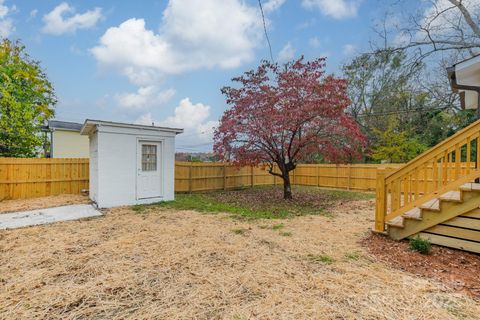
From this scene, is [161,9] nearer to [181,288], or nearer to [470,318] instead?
[181,288]

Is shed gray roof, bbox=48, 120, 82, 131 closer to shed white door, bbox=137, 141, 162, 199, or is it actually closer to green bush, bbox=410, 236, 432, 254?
shed white door, bbox=137, 141, 162, 199

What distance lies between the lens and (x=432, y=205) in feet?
13.4

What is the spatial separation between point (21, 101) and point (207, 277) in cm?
1514

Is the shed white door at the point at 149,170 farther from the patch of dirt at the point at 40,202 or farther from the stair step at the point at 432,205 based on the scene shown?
the stair step at the point at 432,205

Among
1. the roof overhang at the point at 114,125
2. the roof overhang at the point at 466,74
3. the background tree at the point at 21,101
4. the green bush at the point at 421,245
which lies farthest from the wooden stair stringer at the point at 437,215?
the background tree at the point at 21,101

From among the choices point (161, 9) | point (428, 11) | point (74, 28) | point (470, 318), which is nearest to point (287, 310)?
point (470, 318)

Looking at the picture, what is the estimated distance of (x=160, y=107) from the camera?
46.7 feet

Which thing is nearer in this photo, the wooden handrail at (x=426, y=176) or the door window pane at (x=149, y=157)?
the wooden handrail at (x=426, y=176)

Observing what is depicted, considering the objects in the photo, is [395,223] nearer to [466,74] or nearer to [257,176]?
[466,74]

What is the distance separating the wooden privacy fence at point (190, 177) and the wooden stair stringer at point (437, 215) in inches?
47.2

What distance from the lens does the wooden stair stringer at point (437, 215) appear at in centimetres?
369

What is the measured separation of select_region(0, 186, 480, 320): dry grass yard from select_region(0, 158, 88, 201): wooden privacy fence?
14.7 ft

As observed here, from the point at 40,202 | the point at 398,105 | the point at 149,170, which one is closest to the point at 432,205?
the point at 149,170

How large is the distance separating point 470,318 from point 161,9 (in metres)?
9.25
